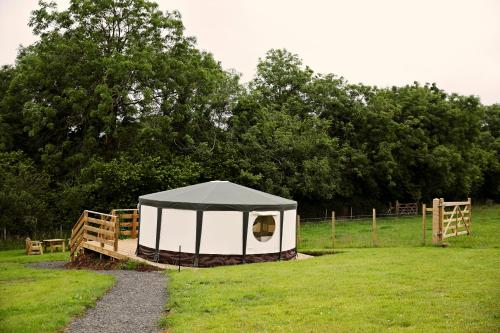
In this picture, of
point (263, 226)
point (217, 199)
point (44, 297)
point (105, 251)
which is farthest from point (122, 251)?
point (44, 297)

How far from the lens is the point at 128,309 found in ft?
28.3

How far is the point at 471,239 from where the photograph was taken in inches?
707

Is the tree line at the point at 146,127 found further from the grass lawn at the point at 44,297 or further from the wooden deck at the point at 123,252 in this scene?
the grass lawn at the point at 44,297

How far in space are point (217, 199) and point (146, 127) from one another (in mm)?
10731

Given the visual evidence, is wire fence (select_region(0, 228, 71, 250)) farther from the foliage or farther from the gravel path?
the gravel path

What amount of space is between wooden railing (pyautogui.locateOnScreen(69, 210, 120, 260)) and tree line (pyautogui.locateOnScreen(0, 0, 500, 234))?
5.91 m

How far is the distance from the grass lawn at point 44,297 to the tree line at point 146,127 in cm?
1051

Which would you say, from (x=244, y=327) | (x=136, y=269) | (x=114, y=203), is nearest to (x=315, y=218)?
(x=114, y=203)

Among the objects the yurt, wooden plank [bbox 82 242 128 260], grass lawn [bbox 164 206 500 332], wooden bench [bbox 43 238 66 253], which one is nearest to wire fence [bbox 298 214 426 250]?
the yurt

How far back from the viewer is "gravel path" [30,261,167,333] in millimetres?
7445

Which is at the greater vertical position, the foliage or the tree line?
the tree line

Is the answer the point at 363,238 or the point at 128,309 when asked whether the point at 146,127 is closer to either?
the point at 363,238

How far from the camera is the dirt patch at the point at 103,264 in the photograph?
14.3m

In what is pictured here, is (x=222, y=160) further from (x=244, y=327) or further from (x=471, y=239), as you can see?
(x=244, y=327)
